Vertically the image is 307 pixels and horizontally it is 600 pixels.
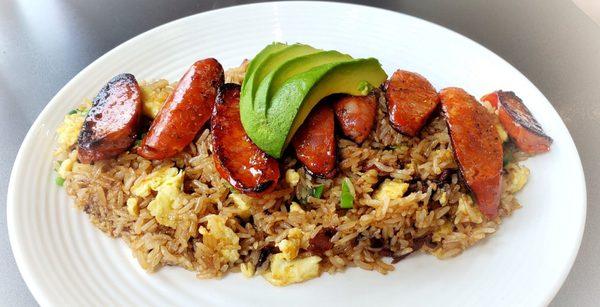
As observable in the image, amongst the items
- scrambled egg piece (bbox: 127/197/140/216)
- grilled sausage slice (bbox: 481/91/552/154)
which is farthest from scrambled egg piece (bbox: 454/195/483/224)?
scrambled egg piece (bbox: 127/197/140/216)

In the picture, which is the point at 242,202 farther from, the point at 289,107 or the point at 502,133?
the point at 502,133

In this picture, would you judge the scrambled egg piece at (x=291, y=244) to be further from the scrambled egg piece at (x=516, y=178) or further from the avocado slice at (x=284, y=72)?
the scrambled egg piece at (x=516, y=178)

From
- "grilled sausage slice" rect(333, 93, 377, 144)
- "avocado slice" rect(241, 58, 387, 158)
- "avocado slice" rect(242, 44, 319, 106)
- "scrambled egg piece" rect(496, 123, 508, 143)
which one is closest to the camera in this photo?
"avocado slice" rect(241, 58, 387, 158)

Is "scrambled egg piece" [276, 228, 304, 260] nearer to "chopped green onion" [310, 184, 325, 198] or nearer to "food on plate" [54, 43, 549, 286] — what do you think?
"food on plate" [54, 43, 549, 286]

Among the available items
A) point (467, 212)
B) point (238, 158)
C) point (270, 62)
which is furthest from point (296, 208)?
point (467, 212)

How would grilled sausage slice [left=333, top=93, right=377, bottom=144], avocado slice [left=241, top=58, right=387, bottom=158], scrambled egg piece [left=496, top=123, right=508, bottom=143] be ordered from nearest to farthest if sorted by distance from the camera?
avocado slice [left=241, top=58, right=387, bottom=158] < grilled sausage slice [left=333, top=93, right=377, bottom=144] < scrambled egg piece [left=496, top=123, right=508, bottom=143]

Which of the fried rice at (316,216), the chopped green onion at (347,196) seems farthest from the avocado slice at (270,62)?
the chopped green onion at (347,196)
